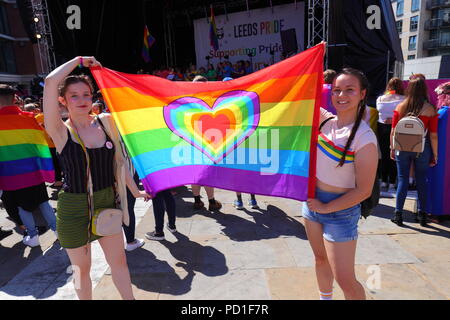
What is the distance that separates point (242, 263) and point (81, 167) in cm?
202

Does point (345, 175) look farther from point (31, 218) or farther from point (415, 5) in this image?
point (415, 5)

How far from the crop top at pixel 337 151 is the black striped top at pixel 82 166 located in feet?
5.05

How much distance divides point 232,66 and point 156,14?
484cm

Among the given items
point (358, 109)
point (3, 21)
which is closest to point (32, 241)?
point (358, 109)

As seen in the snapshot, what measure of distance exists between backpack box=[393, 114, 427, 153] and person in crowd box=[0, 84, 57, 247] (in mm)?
4722

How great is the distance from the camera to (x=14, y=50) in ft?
116

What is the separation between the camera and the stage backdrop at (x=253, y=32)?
13.8 m

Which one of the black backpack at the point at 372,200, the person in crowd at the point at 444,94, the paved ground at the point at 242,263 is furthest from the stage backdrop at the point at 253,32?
the black backpack at the point at 372,200

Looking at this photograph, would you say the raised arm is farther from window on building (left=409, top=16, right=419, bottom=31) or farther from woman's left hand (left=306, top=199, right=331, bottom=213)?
window on building (left=409, top=16, right=419, bottom=31)

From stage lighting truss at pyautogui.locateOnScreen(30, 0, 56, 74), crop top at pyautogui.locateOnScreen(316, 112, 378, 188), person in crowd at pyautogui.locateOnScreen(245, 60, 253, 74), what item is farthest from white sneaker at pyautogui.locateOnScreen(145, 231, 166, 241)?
person in crowd at pyautogui.locateOnScreen(245, 60, 253, 74)

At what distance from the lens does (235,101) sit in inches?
107

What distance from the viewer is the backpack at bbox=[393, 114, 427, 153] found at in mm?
3906
